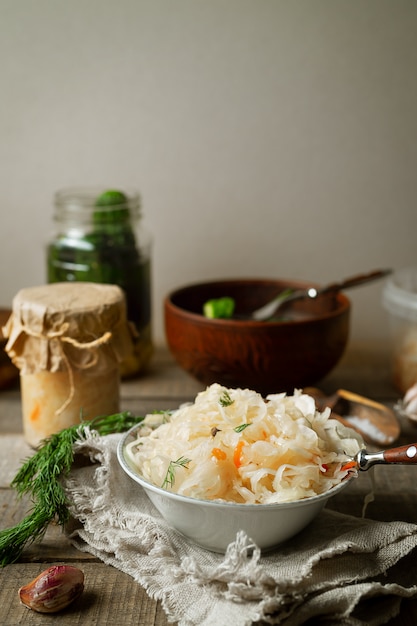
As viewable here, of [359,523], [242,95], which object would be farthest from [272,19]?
[359,523]

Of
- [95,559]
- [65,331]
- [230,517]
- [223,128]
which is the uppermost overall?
[223,128]

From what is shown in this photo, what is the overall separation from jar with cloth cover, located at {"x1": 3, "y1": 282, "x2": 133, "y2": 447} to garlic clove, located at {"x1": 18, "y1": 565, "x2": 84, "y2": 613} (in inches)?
17.1

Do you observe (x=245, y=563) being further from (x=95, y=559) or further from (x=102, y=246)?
(x=102, y=246)

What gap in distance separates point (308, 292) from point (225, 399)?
0.69m

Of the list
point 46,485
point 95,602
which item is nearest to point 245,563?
point 95,602

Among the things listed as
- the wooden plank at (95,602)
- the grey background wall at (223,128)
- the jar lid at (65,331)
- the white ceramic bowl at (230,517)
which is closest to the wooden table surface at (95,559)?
the wooden plank at (95,602)

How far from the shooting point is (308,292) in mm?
1777

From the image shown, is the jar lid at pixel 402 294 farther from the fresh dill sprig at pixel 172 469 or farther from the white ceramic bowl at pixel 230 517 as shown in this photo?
the fresh dill sprig at pixel 172 469

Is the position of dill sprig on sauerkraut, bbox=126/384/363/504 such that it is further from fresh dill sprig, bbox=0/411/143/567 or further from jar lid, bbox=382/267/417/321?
jar lid, bbox=382/267/417/321

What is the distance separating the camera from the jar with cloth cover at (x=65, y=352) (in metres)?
1.38

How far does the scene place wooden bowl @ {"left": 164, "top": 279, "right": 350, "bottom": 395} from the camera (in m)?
1.61

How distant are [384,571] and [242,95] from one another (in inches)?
52.9

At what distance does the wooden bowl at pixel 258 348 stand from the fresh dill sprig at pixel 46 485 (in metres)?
0.34

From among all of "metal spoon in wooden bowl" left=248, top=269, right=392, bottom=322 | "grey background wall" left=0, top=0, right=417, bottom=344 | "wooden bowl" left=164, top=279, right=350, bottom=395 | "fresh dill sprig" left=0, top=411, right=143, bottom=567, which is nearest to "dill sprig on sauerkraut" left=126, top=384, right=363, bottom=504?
"fresh dill sprig" left=0, top=411, right=143, bottom=567
